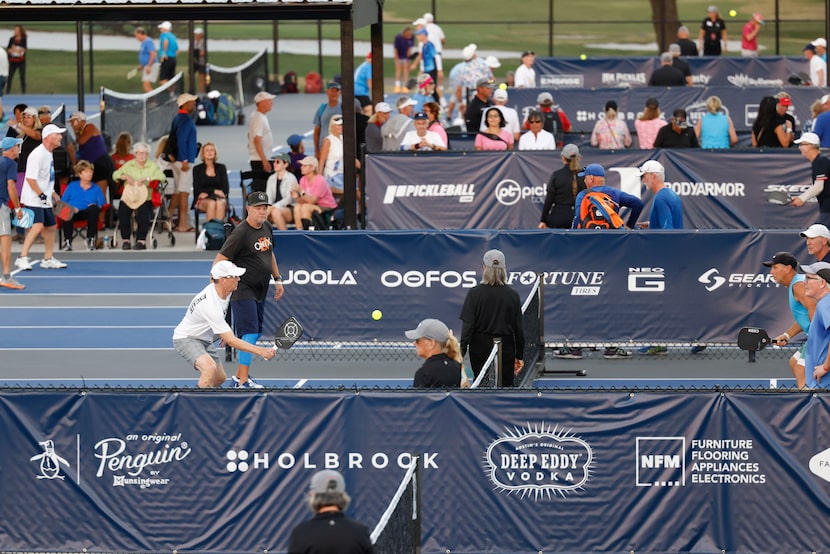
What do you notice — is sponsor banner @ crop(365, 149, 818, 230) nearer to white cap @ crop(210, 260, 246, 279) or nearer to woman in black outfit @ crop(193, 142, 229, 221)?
woman in black outfit @ crop(193, 142, 229, 221)

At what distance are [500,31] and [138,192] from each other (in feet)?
177

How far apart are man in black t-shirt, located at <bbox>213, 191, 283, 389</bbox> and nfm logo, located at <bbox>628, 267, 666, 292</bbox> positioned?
3920 millimetres

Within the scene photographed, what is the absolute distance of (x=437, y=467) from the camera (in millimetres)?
10547

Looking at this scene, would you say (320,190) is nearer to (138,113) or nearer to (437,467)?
(437,467)

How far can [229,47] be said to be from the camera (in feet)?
219

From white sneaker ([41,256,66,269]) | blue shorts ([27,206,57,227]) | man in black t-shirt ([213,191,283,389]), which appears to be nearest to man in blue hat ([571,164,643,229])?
man in black t-shirt ([213,191,283,389])

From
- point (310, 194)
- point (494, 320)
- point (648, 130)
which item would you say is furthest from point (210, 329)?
point (648, 130)

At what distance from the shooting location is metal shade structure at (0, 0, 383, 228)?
19.2 meters

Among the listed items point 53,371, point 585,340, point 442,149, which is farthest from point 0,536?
point 442,149

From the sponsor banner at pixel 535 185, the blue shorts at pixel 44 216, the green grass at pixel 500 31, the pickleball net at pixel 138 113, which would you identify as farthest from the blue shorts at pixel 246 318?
the green grass at pixel 500 31

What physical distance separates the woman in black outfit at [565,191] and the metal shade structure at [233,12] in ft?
11.2

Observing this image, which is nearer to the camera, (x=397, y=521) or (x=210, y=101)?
(x=397, y=521)

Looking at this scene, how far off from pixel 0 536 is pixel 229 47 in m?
57.4

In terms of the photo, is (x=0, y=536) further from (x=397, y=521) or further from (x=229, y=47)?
(x=229, y=47)
